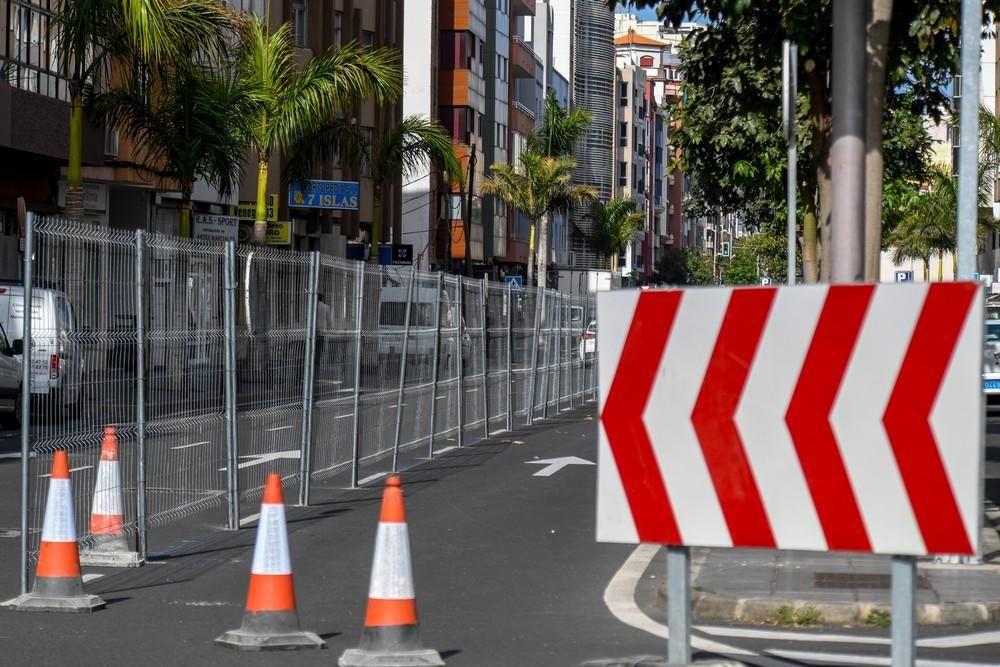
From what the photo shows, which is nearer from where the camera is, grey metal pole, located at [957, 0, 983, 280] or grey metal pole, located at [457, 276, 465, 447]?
grey metal pole, located at [957, 0, 983, 280]

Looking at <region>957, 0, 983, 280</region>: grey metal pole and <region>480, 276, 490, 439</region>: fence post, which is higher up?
<region>957, 0, 983, 280</region>: grey metal pole

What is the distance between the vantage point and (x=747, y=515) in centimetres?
612

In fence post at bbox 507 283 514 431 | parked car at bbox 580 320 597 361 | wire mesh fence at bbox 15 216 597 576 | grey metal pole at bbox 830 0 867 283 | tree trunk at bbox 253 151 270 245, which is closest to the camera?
grey metal pole at bbox 830 0 867 283

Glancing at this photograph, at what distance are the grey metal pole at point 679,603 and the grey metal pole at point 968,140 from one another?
4.98m

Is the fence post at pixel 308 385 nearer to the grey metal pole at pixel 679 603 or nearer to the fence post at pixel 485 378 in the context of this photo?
the grey metal pole at pixel 679 603

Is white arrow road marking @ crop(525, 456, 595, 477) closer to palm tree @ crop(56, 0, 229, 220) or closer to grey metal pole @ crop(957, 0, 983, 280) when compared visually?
grey metal pole @ crop(957, 0, 983, 280)

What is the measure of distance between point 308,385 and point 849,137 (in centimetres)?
579

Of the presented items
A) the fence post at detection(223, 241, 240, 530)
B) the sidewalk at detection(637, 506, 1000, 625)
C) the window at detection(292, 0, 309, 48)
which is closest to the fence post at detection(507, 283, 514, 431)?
the fence post at detection(223, 241, 240, 530)

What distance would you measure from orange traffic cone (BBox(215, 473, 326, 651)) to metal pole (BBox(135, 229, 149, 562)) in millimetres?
2993

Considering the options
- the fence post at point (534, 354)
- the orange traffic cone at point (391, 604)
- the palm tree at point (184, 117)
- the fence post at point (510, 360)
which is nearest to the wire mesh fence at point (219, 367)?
the orange traffic cone at point (391, 604)

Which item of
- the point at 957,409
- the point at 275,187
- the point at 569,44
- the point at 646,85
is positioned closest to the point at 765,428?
the point at 957,409

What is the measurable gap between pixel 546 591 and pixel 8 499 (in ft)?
19.7

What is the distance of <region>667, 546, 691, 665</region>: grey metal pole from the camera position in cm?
618

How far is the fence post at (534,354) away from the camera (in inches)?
1053
